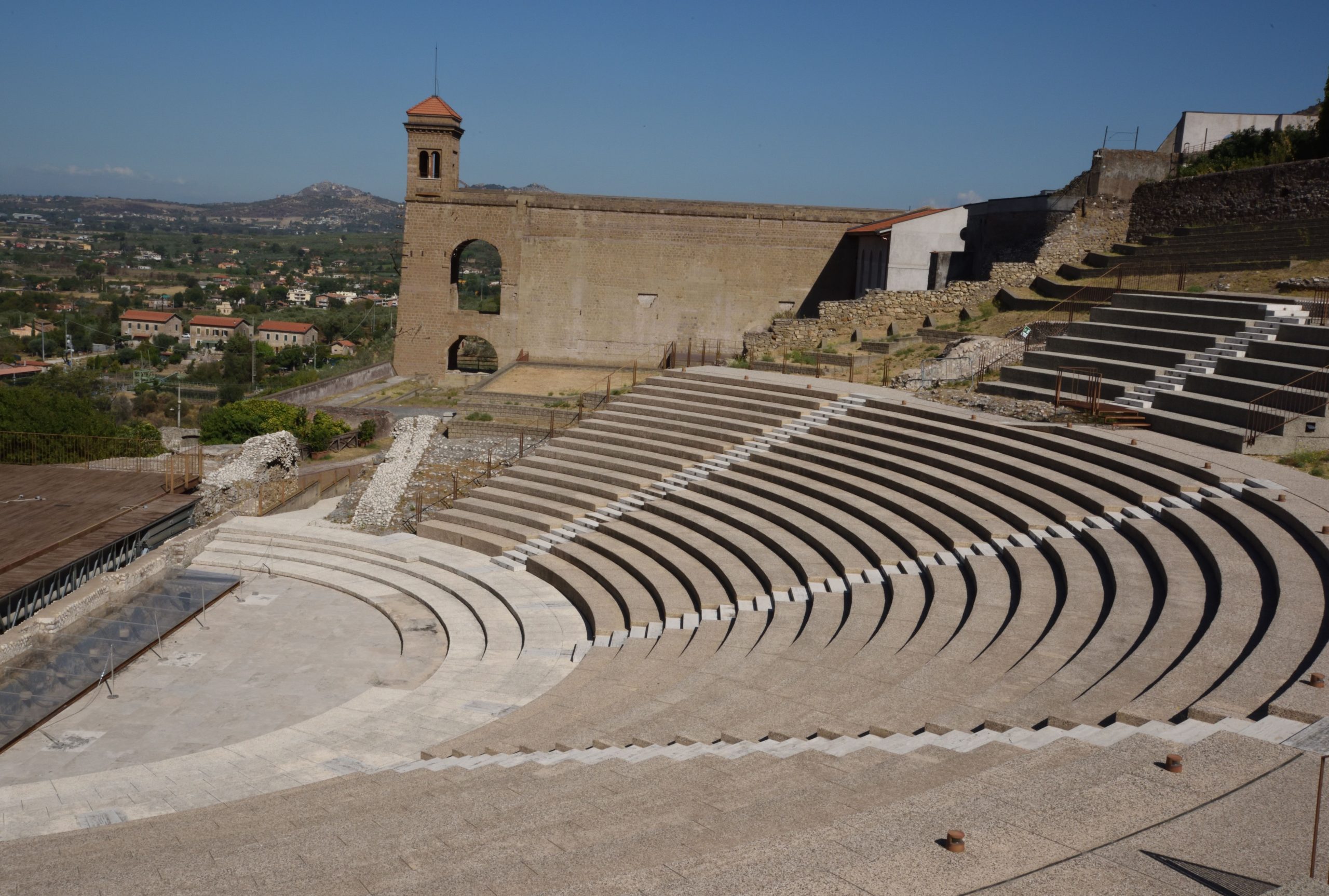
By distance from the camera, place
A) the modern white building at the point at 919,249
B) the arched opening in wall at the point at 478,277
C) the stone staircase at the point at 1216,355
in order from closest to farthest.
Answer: the stone staircase at the point at 1216,355
the modern white building at the point at 919,249
the arched opening in wall at the point at 478,277

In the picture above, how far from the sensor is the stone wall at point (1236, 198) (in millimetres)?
21078

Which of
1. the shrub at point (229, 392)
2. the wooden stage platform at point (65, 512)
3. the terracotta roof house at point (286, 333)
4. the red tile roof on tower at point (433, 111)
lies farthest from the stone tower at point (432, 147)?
the terracotta roof house at point (286, 333)

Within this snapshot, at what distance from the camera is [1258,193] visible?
22.4m

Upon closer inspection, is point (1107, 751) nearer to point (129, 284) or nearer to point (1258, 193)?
point (1258, 193)

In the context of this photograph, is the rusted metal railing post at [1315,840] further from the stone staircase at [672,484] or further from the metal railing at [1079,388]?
the stone staircase at [672,484]

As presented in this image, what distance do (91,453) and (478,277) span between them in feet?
317

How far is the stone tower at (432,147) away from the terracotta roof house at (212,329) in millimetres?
66706

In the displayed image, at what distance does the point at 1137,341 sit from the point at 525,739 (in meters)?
13.1

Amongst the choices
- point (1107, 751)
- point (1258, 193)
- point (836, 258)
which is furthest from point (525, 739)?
point (836, 258)

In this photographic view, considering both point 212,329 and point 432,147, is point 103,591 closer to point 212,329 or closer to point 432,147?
point 432,147

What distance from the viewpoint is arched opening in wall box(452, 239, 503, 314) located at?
32062 mm

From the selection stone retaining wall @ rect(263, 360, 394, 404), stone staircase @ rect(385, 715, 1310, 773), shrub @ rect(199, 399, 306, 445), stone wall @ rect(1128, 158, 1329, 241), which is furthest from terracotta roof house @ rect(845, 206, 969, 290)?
stone staircase @ rect(385, 715, 1310, 773)

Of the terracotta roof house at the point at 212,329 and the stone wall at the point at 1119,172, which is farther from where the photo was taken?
the terracotta roof house at the point at 212,329

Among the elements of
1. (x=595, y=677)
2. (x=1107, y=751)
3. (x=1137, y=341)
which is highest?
(x=1137, y=341)
